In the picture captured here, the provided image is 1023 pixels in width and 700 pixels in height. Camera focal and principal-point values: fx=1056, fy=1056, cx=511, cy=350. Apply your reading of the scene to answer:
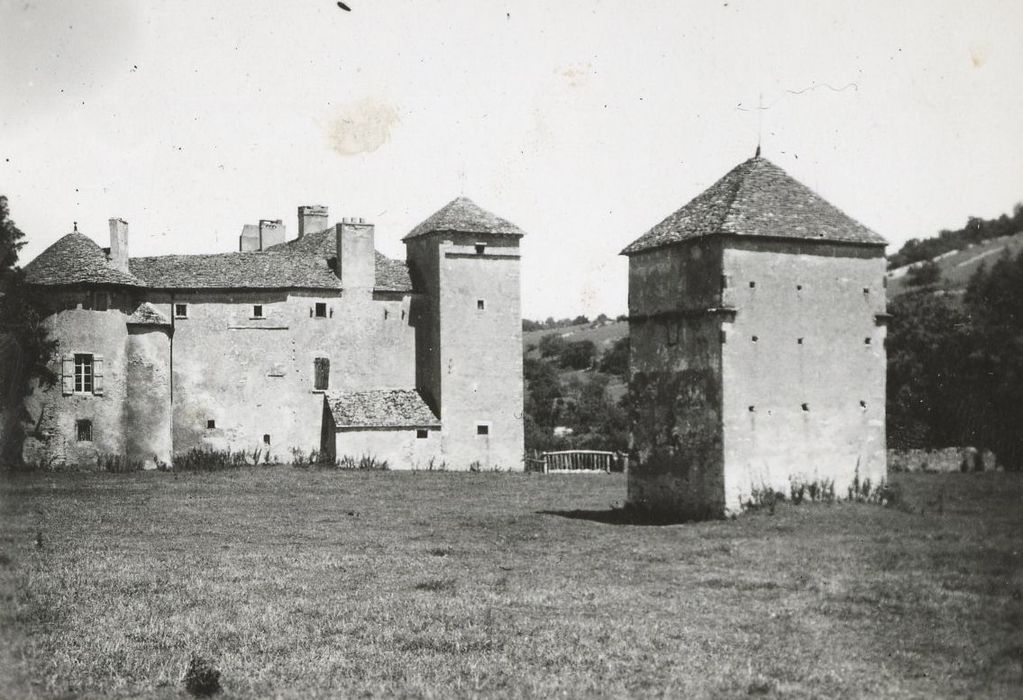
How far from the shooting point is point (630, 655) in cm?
1195

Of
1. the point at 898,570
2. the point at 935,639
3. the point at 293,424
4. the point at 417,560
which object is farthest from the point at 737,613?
the point at 293,424

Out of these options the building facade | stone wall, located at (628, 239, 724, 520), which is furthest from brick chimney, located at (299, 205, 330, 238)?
stone wall, located at (628, 239, 724, 520)

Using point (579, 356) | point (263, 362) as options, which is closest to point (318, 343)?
point (263, 362)

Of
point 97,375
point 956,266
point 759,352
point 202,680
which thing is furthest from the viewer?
point 956,266

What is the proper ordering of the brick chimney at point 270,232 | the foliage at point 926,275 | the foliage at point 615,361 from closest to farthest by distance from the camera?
the brick chimney at point 270,232 < the foliage at point 926,275 < the foliage at point 615,361

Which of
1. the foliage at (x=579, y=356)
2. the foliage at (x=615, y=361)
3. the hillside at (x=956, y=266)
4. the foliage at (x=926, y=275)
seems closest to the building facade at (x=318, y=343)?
the hillside at (x=956, y=266)

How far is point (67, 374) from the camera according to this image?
3850cm

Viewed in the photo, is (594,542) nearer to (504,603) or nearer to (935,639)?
(504,603)

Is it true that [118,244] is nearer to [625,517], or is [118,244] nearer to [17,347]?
[17,347]

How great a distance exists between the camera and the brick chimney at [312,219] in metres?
49.3

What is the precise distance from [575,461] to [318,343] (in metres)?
12.4

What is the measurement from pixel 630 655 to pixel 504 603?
345 cm

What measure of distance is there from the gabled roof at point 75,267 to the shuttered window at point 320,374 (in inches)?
291

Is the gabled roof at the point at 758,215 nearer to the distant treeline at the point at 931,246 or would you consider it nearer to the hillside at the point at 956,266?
the hillside at the point at 956,266
